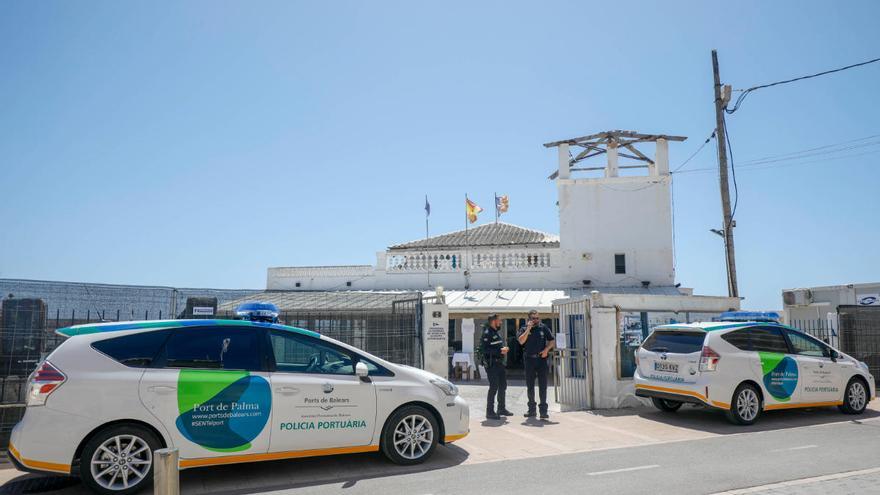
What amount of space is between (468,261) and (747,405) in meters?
12.8

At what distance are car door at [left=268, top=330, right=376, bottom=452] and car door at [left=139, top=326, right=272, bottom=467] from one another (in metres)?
0.16

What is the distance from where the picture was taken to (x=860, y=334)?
13.3m

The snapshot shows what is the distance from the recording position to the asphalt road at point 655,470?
6008mm

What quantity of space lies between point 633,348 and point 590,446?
374 cm

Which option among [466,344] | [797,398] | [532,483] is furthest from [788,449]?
[466,344]

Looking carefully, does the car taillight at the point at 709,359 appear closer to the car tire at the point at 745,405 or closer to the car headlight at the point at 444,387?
the car tire at the point at 745,405

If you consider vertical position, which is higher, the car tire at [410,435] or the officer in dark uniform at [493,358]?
the officer in dark uniform at [493,358]

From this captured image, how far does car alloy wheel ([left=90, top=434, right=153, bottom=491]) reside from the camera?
219 inches

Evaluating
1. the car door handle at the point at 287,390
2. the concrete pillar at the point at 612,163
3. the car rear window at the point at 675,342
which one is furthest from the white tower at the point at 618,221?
the car door handle at the point at 287,390

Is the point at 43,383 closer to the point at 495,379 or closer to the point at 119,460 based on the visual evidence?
the point at 119,460

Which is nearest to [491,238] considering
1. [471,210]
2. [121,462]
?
[471,210]

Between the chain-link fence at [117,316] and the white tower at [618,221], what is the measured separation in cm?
1032

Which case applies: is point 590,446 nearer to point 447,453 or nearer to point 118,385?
point 447,453

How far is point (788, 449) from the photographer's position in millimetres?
7750
